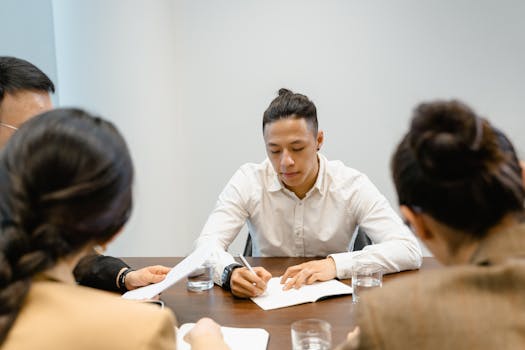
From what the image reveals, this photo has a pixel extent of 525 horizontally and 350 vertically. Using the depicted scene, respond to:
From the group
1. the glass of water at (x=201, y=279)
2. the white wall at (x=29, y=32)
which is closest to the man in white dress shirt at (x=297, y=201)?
the glass of water at (x=201, y=279)

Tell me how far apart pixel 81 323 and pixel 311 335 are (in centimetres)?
59

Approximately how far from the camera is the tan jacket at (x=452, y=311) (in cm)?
71

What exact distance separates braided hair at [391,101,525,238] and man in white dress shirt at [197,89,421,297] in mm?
1003

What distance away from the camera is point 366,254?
1.68 metres

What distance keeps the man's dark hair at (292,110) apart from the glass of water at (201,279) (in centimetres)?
73

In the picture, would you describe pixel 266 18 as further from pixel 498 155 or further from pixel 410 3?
pixel 498 155

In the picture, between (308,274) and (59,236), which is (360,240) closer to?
(308,274)

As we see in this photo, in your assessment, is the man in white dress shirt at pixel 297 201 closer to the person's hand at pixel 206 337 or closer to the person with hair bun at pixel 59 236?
the person's hand at pixel 206 337

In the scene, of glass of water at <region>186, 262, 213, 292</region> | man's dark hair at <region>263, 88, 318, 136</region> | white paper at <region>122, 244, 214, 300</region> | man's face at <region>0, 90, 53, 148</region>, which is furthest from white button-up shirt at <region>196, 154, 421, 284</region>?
man's face at <region>0, 90, 53, 148</region>

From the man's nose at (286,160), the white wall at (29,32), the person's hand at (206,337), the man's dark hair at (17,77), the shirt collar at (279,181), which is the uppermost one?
the white wall at (29,32)

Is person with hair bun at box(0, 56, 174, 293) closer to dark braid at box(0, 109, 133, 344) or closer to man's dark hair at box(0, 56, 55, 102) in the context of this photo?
man's dark hair at box(0, 56, 55, 102)

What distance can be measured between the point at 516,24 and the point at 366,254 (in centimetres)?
220

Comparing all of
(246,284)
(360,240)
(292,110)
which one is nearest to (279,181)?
(292,110)

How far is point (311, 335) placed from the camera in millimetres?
1119
